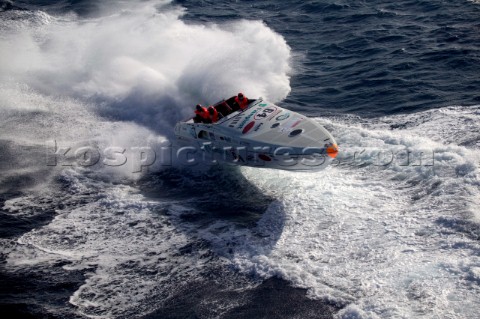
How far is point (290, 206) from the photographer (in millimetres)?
18172

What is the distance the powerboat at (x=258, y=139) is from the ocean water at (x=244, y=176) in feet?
2.93

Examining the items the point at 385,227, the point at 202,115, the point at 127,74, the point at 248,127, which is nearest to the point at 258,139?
the point at 248,127

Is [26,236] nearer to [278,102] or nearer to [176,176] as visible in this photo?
[176,176]

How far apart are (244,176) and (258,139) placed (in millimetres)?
1878

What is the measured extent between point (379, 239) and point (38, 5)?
30196mm

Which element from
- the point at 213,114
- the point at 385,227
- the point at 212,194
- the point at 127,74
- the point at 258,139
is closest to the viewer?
the point at 385,227

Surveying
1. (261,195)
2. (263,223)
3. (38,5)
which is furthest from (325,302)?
(38,5)

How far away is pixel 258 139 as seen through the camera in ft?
62.9

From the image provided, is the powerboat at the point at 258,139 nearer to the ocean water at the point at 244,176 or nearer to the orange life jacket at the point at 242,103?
the orange life jacket at the point at 242,103

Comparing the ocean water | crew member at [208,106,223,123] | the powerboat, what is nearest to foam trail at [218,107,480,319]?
the ocean water

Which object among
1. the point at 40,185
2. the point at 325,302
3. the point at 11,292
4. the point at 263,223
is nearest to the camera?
the point at 325,302

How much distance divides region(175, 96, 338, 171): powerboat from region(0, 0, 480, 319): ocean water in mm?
893

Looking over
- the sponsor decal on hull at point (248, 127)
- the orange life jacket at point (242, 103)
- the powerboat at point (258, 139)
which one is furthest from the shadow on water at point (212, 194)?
the orange life jacket at point (242, 103)

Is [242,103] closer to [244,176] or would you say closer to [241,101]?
[241,101]
